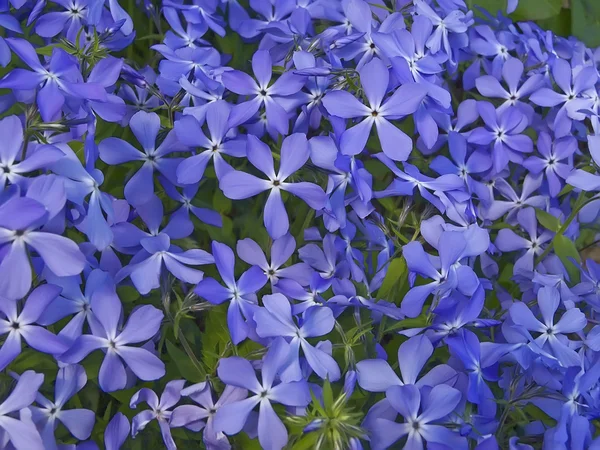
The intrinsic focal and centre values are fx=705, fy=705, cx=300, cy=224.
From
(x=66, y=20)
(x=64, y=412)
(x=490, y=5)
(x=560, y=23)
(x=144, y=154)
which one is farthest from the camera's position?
(x=560, y=23)

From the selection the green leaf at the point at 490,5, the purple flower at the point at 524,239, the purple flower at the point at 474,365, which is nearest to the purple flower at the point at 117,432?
the purple flower at the point at 474,365

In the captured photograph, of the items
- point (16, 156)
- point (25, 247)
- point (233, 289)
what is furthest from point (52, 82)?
point (233, 289)

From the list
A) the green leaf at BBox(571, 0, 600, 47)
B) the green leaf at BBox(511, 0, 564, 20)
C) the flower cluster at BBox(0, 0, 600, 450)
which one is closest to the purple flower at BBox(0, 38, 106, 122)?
the flower cluster at BBox(0, 0, 600, 450)

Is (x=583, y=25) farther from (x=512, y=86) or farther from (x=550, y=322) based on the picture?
(x=550, y=322)

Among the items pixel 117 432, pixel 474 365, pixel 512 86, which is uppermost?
pixel 512 86

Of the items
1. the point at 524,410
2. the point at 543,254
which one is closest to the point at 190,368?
the point at 524,410
